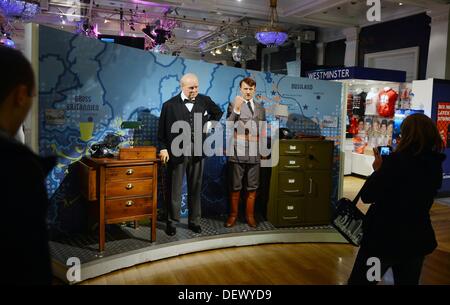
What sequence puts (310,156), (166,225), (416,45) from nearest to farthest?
1. (166,225)
2. (310,156)
3. (416,45)

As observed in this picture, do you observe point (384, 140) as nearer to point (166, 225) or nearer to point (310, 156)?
point (310, 156)

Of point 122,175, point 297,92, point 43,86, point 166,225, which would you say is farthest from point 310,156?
point 43,86

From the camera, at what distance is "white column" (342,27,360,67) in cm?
1005

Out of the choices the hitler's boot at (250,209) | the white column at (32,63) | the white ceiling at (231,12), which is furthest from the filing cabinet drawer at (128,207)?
the white ceiling at (231,12)

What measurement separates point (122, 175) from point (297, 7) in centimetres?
694

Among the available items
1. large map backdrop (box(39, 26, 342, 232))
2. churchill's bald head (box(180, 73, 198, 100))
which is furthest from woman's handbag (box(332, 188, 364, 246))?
large map backdrop (box(39, 26, 342, 232))

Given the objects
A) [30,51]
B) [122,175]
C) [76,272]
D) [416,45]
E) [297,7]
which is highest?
[297,7]

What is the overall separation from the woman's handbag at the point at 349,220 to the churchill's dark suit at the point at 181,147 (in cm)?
182

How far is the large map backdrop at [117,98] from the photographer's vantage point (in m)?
3.64

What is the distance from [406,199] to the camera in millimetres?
2154

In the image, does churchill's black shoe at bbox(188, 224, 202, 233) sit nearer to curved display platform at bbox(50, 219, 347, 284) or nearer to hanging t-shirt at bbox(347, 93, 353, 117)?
curved display platform at bbox(50, 219, 347, 284)
